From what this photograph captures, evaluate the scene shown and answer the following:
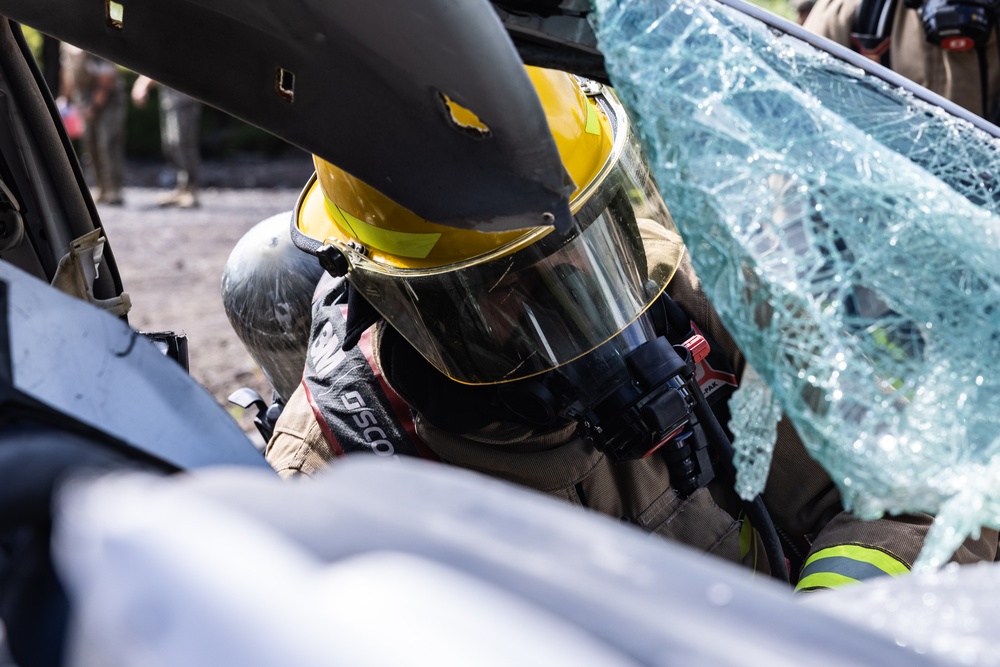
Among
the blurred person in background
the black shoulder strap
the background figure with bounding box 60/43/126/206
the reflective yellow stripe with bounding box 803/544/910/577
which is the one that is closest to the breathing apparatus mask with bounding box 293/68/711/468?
the reflective yellow stripe with bounding box 803/544/910/577

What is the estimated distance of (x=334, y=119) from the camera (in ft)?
4.51

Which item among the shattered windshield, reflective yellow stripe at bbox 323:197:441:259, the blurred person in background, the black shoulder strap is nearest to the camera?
the shattered windshield

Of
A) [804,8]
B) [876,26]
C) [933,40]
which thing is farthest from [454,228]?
[804,8]

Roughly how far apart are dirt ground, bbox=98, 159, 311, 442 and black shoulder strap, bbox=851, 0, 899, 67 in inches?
102

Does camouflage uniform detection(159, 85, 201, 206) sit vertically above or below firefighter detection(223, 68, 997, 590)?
below

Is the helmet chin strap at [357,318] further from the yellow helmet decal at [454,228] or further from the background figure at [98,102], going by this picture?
the background figure at [98,102]

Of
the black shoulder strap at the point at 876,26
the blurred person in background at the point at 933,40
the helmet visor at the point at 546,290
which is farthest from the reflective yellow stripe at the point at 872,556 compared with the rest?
the black shoulder strap at the point at 876,26

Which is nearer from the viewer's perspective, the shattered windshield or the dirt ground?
the shattered windshield

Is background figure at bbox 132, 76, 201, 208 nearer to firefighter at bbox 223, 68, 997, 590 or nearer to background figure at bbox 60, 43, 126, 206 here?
background figure at bbox 60, 43, 126, 206

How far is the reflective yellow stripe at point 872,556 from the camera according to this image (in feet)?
5.44

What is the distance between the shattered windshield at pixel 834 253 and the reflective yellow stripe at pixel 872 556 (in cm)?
69

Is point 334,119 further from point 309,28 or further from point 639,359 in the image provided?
point 639,359

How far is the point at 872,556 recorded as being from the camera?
1.66 meters

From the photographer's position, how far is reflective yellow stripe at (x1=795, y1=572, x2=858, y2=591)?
1630 mm
